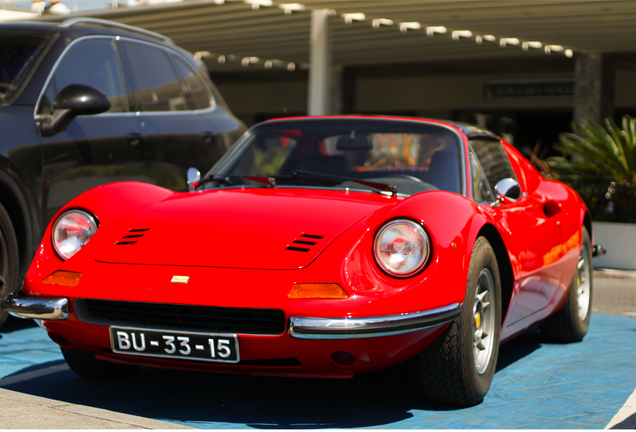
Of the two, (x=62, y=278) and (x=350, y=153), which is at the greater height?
(x=350, y=153)

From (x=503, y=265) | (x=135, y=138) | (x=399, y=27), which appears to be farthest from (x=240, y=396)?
(x=399, y=27)

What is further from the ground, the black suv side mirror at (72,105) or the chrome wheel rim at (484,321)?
the black suv side mirror at (72,105)

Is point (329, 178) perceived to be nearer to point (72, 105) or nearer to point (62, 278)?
point (62, 278)

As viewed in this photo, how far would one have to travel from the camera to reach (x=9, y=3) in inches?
886

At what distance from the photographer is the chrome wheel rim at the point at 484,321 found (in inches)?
143

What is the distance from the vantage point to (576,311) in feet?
17.0

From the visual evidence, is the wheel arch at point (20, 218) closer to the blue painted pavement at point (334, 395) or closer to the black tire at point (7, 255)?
the black tire at point (7, 255)

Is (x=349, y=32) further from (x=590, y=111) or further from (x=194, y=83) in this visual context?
(x=194, y=83)

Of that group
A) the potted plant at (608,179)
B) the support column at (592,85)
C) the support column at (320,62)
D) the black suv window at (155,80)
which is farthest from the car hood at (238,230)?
the support column at (592,85)

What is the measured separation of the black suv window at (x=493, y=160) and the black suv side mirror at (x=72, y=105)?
2.22 meters

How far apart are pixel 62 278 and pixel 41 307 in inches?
5.8

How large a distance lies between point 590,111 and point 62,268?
1964cm

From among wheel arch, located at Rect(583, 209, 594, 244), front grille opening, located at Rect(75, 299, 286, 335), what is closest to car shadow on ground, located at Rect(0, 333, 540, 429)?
front grille opening, located at Rect(75, 299, 286, 335)

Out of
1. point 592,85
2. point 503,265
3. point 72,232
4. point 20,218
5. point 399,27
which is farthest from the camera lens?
point 592,85
